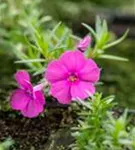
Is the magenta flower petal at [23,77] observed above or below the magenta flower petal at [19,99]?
above

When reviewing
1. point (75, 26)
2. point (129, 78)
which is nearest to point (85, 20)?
point (75, 26)

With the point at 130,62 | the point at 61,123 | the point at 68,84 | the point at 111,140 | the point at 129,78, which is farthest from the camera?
the point at 130,62

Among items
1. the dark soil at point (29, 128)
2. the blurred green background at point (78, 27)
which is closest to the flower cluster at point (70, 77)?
the dark soil at point (29, 128)

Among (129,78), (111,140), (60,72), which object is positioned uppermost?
(60,72)

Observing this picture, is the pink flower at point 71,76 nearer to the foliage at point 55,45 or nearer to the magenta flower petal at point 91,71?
the magenta flower petal at point 91,71

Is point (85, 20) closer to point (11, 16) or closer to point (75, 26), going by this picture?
point (75, 26)

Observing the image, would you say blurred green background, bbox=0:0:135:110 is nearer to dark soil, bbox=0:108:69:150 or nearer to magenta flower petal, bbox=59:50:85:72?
dark soil, bbox=0:108:69:150

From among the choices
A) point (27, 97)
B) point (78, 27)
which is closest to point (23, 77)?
point (27, 97)
